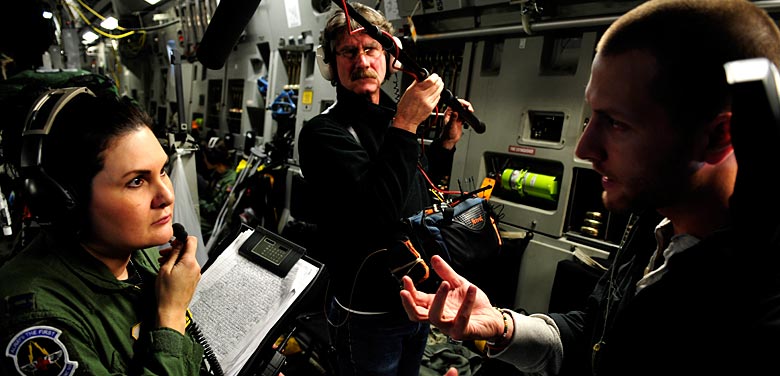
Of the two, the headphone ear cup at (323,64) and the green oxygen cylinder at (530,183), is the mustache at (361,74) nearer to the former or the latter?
the headphone ear cup at (323,64)

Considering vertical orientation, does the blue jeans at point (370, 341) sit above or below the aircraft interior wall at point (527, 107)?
below

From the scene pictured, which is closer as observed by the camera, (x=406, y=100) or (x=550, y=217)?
(x=406, y=100)

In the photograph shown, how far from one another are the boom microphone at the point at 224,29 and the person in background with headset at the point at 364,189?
46 centimetres

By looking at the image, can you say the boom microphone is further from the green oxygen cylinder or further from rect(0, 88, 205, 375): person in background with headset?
the green oxygen cylinder

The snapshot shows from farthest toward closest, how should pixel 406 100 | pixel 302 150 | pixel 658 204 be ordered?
pixel 302 150 < pixel 406 100 < pixel 658 204

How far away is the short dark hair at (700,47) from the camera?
0.62m

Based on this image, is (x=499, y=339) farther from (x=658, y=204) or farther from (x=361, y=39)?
(x=361, y=39)

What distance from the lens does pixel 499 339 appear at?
1.05 m

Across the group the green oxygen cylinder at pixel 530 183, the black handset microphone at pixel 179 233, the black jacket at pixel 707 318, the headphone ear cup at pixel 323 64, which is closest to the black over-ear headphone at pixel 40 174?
the black handset microphone at pixel 179 233

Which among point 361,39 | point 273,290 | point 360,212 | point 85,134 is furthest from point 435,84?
point 85,134

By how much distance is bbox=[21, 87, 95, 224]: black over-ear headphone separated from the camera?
0.83m

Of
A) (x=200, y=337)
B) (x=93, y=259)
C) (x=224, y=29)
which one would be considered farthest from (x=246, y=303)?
(x=224, y=29)

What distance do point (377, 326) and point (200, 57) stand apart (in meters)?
1.03

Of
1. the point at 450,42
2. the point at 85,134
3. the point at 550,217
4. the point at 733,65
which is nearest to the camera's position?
the point at 733,65
